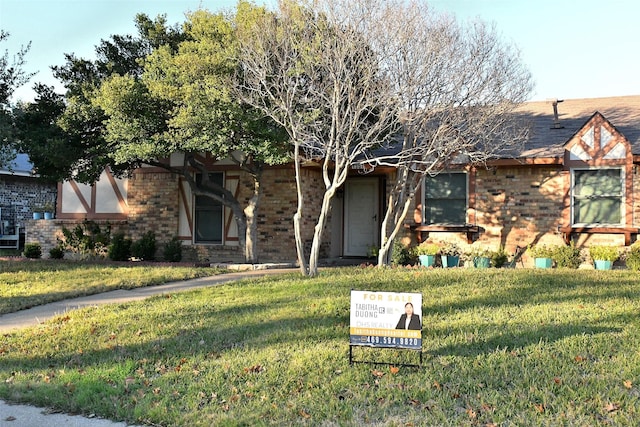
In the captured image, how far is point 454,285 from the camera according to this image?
9.46 m

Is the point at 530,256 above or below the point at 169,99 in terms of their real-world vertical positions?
below

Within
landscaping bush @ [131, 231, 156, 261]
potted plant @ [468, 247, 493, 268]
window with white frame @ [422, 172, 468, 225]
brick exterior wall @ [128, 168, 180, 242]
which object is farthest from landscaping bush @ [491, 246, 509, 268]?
landscaping bush @ [131, 231, 156, 261]

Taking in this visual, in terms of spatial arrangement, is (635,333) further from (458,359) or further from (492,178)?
(492,178)

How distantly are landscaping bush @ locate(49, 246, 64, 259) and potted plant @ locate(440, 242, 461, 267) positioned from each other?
10.9 metres

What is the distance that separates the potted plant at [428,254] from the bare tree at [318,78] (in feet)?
13.9

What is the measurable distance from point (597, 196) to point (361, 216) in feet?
20.2

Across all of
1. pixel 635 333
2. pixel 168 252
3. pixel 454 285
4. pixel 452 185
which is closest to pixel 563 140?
pixel 452 185

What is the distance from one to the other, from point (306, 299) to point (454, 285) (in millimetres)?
2498

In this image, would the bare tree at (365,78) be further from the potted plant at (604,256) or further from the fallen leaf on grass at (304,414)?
the fallen leaf on grass at (304,414)

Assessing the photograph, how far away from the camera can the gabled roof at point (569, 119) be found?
14.2m

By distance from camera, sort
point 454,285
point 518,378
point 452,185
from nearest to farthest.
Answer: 1. point 518,378
2. point 454,285
3. point 452,185

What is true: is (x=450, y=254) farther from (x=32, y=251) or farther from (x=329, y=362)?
(x=32, y=251)

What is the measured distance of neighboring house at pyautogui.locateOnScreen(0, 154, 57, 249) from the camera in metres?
24.9

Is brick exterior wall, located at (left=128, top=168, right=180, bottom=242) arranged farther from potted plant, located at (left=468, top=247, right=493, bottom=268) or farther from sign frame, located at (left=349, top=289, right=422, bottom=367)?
sign frame, located at (left=349, top=289, right=422, bottom=367)
